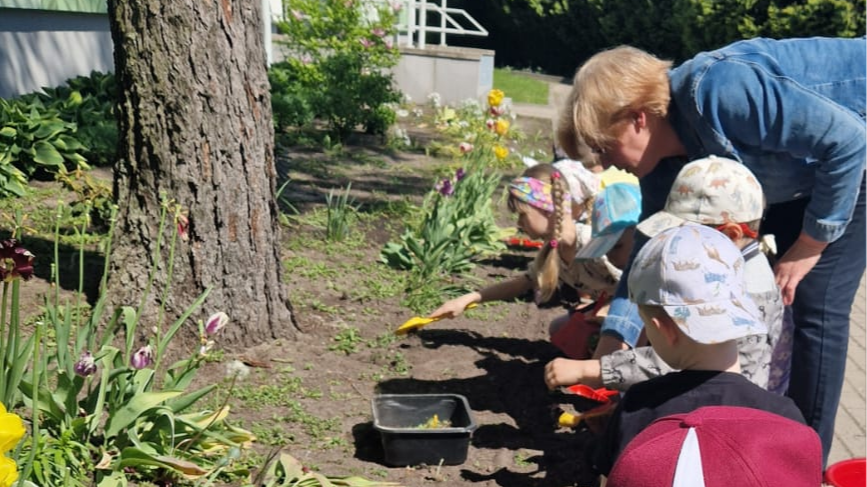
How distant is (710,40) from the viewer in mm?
17922

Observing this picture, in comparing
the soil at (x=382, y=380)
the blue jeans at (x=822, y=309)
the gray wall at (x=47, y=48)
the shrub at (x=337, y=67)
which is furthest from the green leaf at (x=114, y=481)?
the shrub at (x=337, y=67)

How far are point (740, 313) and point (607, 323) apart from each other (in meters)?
1.13

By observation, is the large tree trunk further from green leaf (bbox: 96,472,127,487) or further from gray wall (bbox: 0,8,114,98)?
gray wall (bbox: 0,8,114,98)

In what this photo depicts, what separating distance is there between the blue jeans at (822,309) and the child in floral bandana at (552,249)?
934mm

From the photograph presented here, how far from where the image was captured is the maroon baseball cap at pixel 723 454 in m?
1.67

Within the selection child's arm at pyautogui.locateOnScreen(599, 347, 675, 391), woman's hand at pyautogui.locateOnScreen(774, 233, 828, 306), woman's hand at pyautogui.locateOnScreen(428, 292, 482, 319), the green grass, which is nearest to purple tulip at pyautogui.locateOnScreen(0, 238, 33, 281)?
child's arm at pyautogui.locateOnScreen(599, 347, 675, 391)

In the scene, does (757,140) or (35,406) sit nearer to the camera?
(35,406)

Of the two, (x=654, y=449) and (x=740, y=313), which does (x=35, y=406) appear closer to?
(x=654, y=449)

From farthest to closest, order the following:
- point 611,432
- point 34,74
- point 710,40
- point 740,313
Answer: point 710,40 → point 34,74 → point 611,432 → point 740,313

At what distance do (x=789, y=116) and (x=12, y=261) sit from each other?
1.98 metres

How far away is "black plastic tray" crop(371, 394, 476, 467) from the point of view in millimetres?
3256

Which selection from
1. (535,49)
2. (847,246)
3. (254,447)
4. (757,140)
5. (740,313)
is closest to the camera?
(740,313)

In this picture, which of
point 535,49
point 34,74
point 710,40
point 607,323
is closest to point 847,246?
point 607,323

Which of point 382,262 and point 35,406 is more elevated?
point 35,406
